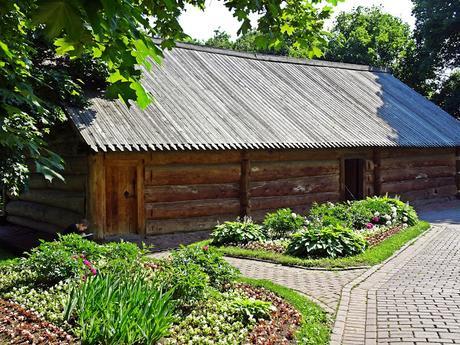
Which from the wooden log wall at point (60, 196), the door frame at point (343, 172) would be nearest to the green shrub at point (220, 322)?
the wooden log wall at point (60, 196)

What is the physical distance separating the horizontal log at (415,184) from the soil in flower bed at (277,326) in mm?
12983

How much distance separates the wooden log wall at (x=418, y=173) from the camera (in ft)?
62.0

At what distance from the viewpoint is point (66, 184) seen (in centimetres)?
1310

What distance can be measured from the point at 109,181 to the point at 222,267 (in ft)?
18.4

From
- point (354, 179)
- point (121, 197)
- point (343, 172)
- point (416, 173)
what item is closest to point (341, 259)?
point (121, 197)

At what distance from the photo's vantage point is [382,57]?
39375mm

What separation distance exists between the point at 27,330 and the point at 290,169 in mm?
11040

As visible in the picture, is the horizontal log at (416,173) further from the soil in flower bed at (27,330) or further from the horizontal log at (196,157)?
the soil in flower bed at (27,330)

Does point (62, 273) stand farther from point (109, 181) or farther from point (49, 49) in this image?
point (49, 49)

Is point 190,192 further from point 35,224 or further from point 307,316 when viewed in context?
point 307,316

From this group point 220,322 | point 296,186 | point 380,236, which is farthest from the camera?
point 296,186

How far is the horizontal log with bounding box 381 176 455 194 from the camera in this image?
18.9 metres

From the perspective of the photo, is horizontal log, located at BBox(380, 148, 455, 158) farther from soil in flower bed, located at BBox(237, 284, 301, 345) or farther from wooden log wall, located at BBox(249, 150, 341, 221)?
soil in flower bed, located at BBox(237, 284, 301, 345)

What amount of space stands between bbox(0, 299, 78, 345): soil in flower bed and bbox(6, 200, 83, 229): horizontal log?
631 cm
